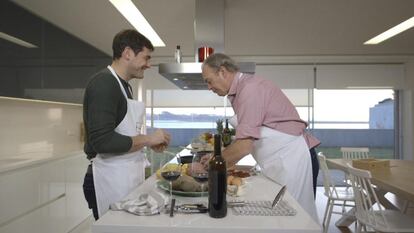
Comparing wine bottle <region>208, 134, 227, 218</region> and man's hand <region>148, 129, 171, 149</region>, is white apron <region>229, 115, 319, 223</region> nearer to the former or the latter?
man's hand <region>148, 129, 171, 149</region>

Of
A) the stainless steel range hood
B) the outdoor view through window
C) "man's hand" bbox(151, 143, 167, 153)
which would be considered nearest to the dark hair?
"man's hand" bbox(151, 143, 167, 153)

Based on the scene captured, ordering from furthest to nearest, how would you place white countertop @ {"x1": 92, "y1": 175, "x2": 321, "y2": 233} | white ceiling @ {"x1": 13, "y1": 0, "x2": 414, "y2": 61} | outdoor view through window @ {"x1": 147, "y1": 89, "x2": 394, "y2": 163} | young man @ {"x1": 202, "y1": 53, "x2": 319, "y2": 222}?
outdoor view through window @ {"x1": 147, "y1": 89, "x2": 394, "y2": 163} → white ceiling @ {"x1": 13, "y1": 0, "x2": 414, "y2": 61} → young man @ {"x1": 202, "y1": 53, "x2": 319, "y2": 222} → white countertop @ {"x1": 92, "y1": 175, "x2": 321, "y2": 233}

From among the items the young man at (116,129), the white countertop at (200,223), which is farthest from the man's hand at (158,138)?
the white countertop at (200,223)

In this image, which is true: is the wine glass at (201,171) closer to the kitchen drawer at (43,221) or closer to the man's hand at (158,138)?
the man's hand at (158,138)

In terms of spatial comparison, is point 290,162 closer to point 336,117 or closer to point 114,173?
point 114,173

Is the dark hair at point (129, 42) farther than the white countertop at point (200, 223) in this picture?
Yes

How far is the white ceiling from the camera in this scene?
10.4 ft

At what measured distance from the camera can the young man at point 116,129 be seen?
140 cm

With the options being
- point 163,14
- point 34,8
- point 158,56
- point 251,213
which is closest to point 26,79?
point 34,8

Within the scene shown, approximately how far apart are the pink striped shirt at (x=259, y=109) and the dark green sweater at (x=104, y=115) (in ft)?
1.72

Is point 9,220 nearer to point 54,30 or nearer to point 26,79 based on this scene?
point 26,79

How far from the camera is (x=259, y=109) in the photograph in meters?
1.57

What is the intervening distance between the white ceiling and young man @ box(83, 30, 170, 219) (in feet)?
5.51

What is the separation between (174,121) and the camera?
6.22 m
